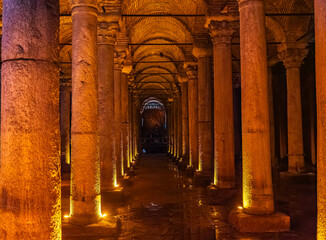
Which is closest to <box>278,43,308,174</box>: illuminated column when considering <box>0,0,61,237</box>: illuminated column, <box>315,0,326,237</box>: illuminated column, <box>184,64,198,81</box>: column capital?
<box>184,64,198,81</box>: column capital

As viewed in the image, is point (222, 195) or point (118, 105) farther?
point (118, 105)

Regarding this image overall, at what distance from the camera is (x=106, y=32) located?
9727mm

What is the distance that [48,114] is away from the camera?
3225 millimetres

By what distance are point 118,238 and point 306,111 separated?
14088mm

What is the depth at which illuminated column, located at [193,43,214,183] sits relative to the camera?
13031mm

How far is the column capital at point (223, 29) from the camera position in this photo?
10.0 meters

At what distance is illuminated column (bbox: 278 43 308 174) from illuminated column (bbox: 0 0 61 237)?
12.2m

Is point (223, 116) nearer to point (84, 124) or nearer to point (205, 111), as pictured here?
point (205, 111)

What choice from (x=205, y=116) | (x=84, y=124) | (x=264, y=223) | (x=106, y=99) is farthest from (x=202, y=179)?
(x=84, y=124)

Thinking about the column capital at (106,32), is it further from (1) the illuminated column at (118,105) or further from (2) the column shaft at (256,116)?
(2) the column shaft at (256,116)

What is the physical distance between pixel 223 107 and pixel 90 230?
5.06 meters

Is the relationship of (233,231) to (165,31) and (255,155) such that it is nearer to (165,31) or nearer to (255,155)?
(255,155)

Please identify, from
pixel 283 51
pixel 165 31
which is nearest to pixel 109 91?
pixel 283 51

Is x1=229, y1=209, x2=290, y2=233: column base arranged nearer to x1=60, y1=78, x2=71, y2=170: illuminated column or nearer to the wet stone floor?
the wet stone floor
